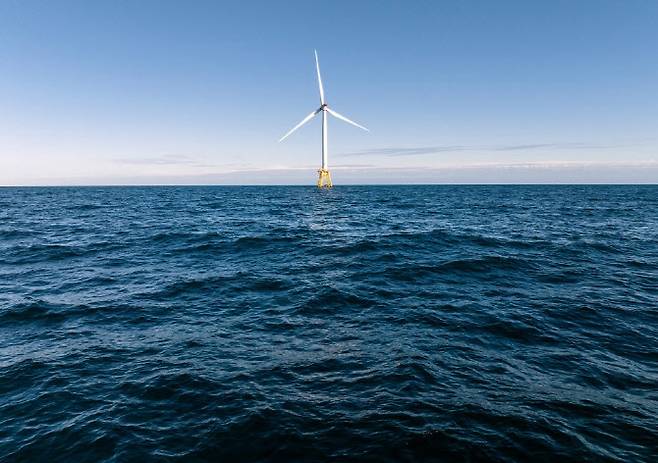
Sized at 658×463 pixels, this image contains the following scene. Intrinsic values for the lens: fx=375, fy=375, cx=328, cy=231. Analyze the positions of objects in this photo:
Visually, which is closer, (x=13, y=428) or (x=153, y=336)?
(x=13, y=428)

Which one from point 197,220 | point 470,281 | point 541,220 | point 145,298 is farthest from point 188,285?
point 541,220

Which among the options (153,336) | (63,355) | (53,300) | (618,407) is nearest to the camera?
(618,407)

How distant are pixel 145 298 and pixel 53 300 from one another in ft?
14.7

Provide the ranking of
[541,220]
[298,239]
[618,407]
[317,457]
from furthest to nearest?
[541,220]
[298,239]
[618,407]
[317,457]

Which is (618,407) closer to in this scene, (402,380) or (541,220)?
(402,380)

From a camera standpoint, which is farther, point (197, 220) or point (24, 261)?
point (197, 220)

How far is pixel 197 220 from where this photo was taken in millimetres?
53719

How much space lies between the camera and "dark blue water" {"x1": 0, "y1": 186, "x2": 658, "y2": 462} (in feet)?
30.4

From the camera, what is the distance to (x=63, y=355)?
537 inches

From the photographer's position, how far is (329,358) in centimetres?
1345

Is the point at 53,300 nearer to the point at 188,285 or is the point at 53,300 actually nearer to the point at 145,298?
the point at 145,298

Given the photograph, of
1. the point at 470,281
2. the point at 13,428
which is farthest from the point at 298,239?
the point at 13,428

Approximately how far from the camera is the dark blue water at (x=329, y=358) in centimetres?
927

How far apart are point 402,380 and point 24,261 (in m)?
30.1
